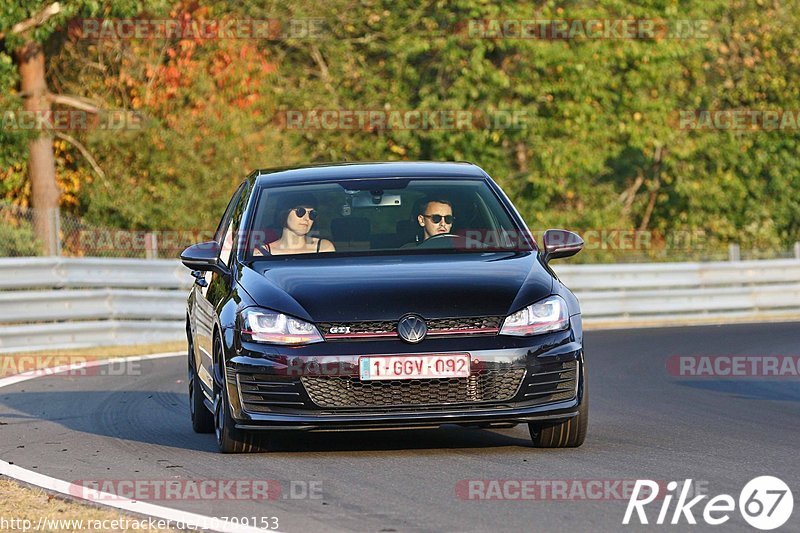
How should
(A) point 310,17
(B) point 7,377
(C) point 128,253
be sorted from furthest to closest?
(A) point 310,17, (C) point 128,253, (B) point 7,377

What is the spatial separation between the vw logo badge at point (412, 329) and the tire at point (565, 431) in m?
0.94

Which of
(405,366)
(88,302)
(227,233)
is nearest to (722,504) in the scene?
(405,366)

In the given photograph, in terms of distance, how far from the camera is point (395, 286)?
8.65 metres

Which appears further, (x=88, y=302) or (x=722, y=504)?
(x=88, y=302)

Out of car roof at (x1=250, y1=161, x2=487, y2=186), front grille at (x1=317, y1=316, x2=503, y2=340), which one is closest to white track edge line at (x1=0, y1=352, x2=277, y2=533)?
front grille at (x1=317, y1=316, x2=503, y2=340)

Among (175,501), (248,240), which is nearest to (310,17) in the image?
(248,240)

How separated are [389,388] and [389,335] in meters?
0.26

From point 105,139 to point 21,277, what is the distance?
11161 millimetres

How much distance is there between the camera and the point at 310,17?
1417 inches

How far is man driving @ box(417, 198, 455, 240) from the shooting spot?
31.7 feet

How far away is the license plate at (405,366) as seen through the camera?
841 cm

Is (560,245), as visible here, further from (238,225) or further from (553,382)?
(238,225)

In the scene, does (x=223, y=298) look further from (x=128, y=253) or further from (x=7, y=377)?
(x=128, y=253)

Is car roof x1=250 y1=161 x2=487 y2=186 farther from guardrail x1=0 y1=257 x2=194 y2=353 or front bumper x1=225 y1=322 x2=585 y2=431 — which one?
guardrail x1=0 y1=257 x2=194 y2=353
